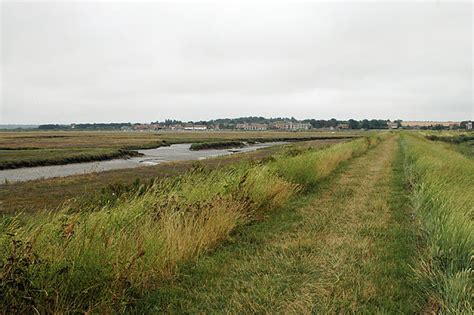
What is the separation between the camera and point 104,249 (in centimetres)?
452

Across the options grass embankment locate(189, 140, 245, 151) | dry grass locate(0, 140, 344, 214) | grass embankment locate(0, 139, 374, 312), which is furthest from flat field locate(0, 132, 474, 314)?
grass embankment locate(189, 140, 245, 151)

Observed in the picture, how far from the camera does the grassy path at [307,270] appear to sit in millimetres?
4480

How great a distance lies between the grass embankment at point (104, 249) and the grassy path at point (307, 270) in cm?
34

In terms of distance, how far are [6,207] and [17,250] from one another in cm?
1301

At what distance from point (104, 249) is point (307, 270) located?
119 inches

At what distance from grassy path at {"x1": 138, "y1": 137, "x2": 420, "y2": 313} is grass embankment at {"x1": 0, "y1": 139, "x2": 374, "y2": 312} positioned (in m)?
0.34

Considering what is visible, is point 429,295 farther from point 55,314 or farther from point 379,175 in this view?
point 379,175

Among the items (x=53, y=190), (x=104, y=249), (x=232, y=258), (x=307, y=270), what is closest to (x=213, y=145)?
(x=53, y=190)

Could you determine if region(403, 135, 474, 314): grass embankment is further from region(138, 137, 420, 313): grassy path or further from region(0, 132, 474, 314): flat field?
region(138, 137, 420, 313): grassy path

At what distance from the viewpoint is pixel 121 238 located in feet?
16.4

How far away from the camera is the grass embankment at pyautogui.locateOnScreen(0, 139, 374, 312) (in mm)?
3785

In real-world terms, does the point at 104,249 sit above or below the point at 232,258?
above

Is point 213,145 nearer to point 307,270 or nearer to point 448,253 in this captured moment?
point 307,270

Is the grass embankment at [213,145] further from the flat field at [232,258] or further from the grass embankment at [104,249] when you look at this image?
the grass embankment at [104,249]
